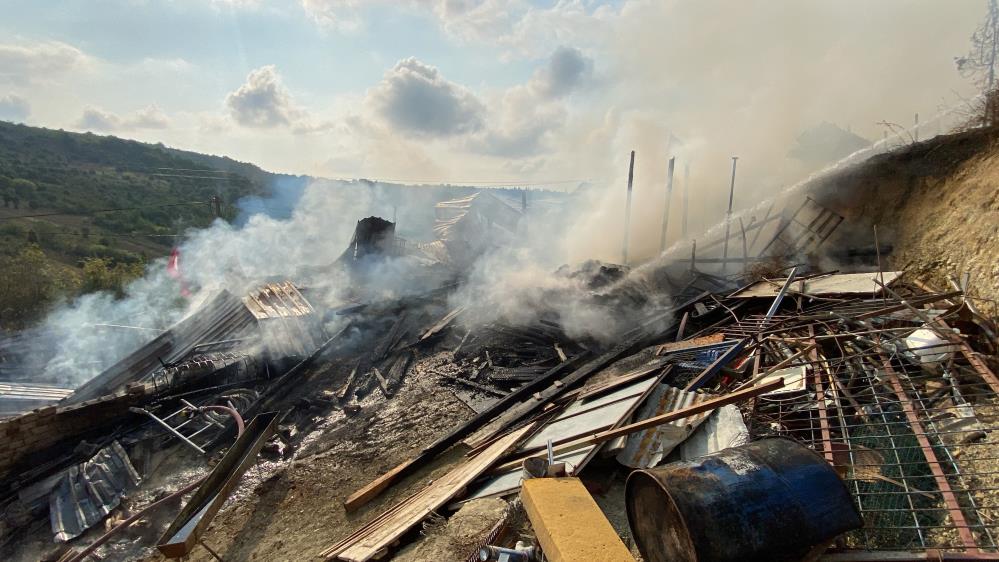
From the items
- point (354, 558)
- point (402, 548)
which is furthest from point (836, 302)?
point (354, 558)

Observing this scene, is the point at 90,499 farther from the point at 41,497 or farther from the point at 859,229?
the point at 859,229

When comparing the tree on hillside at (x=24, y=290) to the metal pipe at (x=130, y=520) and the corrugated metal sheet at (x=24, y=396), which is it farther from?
the metal pipe at (x=130, y=520)

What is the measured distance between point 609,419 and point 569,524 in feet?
8.81

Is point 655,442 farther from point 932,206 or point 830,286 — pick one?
point 932,206

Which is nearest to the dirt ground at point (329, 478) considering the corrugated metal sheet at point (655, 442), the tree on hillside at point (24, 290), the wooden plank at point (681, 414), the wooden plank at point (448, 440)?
the wooden plank at point (448, 440)

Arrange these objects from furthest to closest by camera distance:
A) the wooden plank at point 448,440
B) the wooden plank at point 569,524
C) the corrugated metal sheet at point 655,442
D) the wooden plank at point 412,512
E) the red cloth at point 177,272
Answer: the red cloth at point 177,272, the wooden plank at point 448,440, the corrugated metal sheet at point 655,442, the wooden plank at point 412,512, the wooden plank at point 569,524

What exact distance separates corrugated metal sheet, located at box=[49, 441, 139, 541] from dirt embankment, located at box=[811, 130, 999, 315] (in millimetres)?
13136

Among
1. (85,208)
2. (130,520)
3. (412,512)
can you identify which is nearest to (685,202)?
(412,512)

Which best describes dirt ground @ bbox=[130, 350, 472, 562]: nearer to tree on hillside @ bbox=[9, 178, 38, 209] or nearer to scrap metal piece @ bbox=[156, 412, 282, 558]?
scrap metal piece @ bbox=[156, 412, 282, 558]

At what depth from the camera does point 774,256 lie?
13.4 meters

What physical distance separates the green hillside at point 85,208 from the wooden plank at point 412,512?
57.1ft

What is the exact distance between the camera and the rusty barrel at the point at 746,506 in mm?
2795

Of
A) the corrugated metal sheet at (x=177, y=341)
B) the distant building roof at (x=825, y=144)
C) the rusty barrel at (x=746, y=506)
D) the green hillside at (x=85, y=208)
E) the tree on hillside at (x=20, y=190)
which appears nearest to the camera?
the rusty barrel at (x=746, y=506)

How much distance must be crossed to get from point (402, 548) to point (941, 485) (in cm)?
478
